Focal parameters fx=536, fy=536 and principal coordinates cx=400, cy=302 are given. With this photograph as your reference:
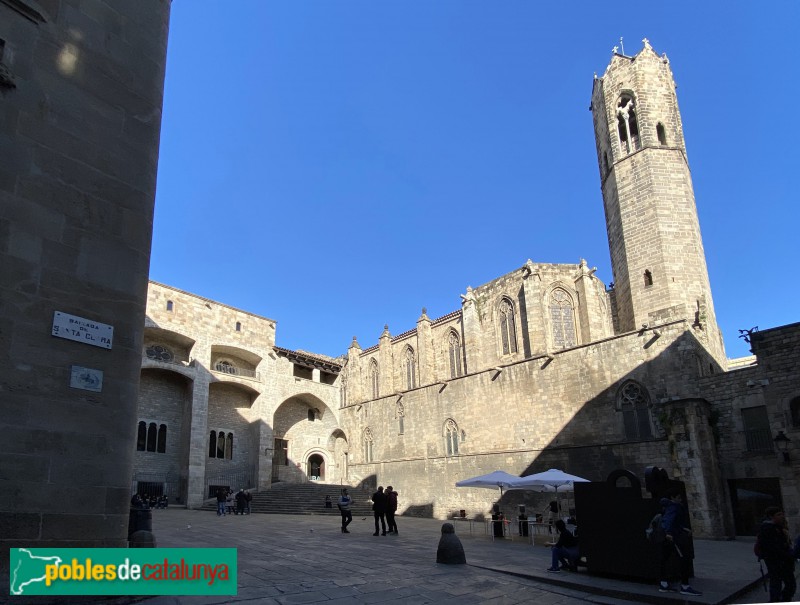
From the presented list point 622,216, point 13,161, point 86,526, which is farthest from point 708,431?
point 13,161

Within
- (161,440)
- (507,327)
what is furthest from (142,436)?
(507,327)

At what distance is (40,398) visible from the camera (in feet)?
17.0

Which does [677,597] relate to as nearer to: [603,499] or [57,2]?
[603,499]

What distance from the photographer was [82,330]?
18.4ft

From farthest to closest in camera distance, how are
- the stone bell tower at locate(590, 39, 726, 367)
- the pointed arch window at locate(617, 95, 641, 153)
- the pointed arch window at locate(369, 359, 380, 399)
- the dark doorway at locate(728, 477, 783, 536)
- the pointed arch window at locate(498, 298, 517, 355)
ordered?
the pointed arch window at locate(369, 359, 380, 399) < the pointed arch window at locate(498, 298, 517, 355) < the pointed arch window at locate(617, 95, 641, 153) < the stone bell tower at locate(590, 39, 726, 367) < the dark doorway at locate(728, 477, 783, 536)

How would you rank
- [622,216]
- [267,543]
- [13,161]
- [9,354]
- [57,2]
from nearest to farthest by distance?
1. [9,354]
2. [13,161]
3. [57,2]
4. [267,543]
5. [622,216]

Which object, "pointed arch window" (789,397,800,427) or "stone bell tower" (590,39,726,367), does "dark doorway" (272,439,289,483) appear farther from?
"pointed arch window" (789,397,800,427)

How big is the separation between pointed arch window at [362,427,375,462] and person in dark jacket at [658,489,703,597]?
2556cm

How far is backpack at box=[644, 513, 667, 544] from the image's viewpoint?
7180 mm

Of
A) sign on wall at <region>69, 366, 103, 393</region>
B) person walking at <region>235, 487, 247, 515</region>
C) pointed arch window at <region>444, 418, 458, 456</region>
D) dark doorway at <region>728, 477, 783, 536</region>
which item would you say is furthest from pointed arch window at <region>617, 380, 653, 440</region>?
sign on wall at <region>69, 366, 103, 393</region>

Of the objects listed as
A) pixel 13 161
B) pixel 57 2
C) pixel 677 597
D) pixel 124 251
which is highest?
pixel 57 2

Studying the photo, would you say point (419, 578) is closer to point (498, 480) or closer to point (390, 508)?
point (390, 508)

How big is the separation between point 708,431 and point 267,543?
14.2 m

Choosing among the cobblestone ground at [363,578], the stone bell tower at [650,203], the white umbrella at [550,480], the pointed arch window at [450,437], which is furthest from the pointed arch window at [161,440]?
the stone bell tower at [650,203]
